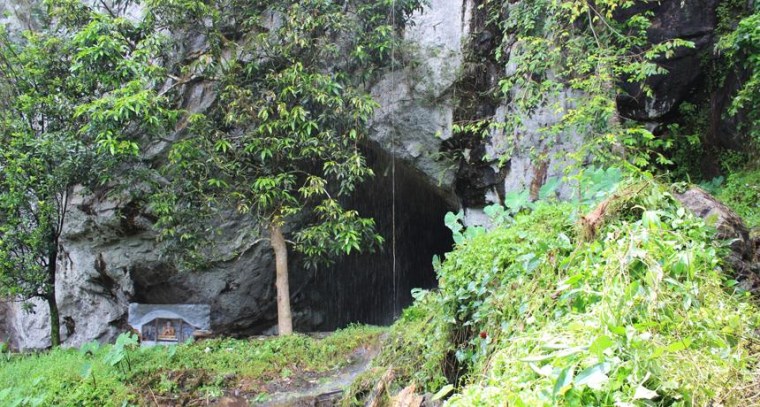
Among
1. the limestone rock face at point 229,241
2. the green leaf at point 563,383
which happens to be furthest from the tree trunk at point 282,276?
the green leaf at point 563,383

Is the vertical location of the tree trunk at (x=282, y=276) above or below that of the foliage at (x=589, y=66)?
below

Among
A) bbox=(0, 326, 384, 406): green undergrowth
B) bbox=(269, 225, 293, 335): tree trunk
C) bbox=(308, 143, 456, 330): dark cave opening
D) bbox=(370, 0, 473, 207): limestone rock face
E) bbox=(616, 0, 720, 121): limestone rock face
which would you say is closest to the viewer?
bbox=(0, 326, 384, 406): green undergrowth

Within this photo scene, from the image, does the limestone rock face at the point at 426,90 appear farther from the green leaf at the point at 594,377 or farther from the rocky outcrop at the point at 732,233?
the green leaf at the point at 594,377

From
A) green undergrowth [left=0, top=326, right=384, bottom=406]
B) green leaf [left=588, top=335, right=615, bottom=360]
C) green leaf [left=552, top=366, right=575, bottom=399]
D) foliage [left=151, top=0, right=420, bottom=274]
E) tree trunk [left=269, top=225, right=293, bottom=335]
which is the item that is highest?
foliage [left=151, top=0, right=420, bottom=274]

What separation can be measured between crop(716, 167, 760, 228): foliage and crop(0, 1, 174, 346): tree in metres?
6.93

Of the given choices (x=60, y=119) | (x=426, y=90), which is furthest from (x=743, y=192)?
(x=60, y=119)

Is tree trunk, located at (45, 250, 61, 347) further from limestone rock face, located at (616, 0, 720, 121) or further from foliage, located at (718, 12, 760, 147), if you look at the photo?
foliage, located at (718, 12, 760, 147)

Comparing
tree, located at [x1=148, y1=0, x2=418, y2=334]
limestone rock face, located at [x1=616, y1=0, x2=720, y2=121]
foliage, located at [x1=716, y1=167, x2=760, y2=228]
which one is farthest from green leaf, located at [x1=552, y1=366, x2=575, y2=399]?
limestone rock face, located at [x1=616, y1=0, x2=720, y2=121]

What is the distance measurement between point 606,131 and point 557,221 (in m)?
3.34

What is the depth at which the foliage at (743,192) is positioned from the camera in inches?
225

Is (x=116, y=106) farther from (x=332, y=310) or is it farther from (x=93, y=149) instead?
(x=332, y=310)

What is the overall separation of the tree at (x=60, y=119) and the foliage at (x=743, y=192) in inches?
273

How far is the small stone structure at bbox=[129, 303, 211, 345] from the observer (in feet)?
26.5

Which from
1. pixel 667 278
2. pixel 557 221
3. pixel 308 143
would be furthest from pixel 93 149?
pixel 667 278
